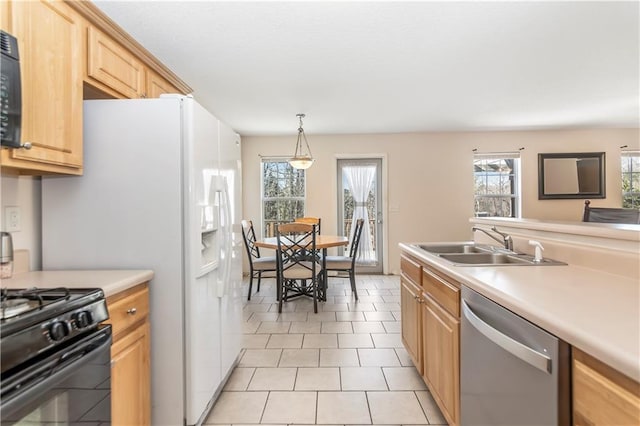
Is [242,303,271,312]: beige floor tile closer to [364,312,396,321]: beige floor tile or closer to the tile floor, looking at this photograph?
the tile floor

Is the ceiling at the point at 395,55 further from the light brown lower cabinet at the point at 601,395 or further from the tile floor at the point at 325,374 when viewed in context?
the tile floor at the point at 325,374

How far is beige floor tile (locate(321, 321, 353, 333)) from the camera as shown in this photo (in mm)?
2982

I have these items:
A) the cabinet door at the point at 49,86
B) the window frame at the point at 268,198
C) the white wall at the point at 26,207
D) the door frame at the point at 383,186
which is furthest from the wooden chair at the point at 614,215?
the white wall at the point at 26,207

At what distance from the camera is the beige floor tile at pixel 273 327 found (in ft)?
9.81

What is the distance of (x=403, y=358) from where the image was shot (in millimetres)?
2436

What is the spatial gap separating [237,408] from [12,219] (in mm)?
1542

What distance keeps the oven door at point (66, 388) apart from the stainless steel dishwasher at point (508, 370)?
1.38 meters

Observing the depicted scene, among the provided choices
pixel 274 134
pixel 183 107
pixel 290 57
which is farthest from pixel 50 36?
pixel 274 134

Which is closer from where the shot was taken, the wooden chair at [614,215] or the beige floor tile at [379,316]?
the beige floor tile at [379,316]

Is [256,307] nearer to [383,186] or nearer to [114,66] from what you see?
[114,66]

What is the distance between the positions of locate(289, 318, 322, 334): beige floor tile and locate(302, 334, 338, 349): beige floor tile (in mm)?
102

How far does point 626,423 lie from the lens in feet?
2.21

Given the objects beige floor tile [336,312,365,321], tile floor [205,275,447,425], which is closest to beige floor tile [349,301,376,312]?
tile floor [205,275,447,425]

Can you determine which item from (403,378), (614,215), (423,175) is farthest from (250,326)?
(614,215)
